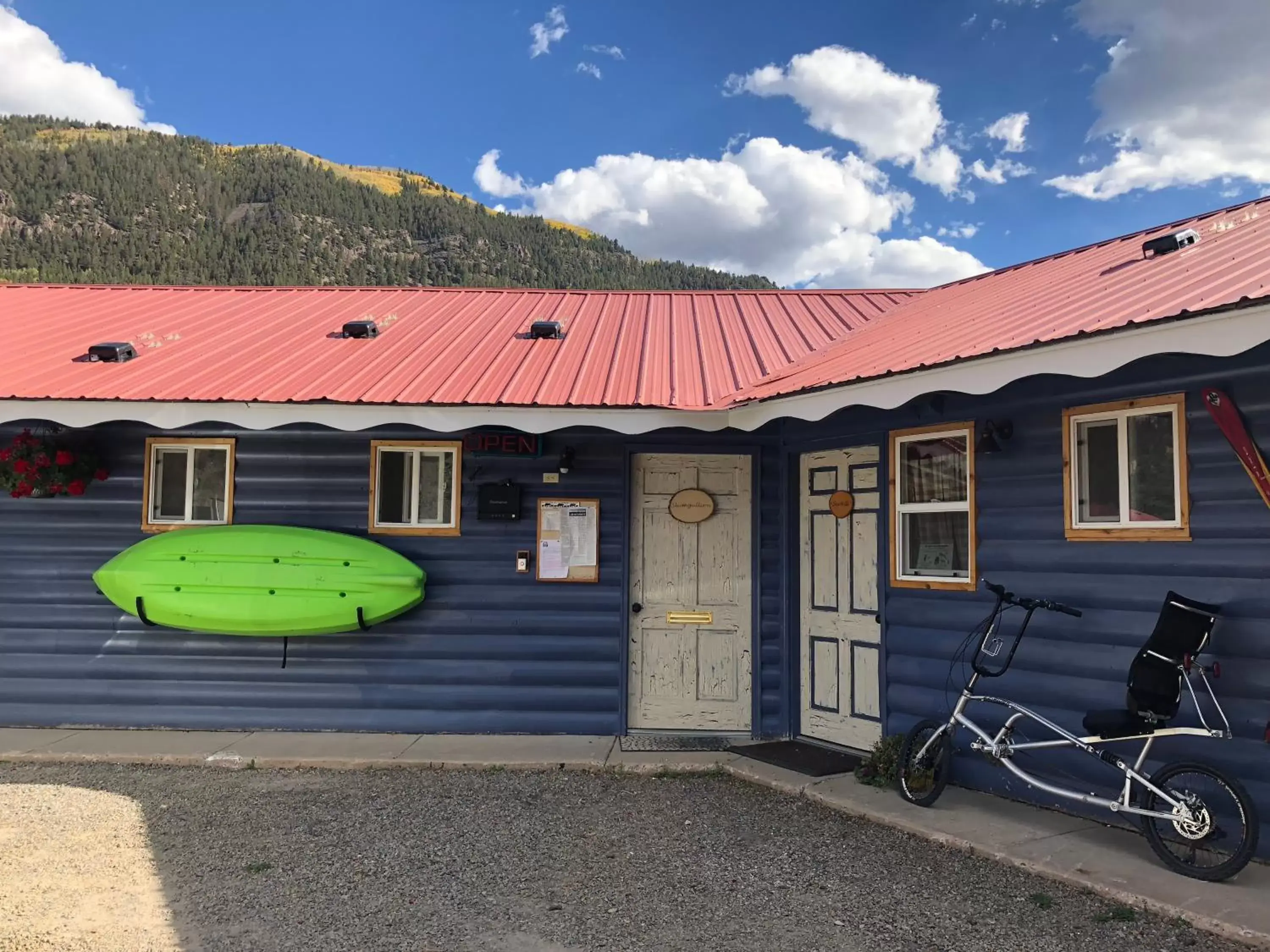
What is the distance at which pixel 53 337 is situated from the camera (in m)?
7.71

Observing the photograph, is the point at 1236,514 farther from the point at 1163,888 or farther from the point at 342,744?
the point at 342,744

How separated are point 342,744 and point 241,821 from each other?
1424 millimetres

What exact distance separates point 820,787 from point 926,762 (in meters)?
0.74

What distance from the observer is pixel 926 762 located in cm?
480

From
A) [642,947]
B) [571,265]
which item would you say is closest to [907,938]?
[642,947]

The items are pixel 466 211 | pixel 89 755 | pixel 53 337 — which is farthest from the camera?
pixel 466 211

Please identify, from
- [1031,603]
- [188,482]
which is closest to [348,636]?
[188,482]

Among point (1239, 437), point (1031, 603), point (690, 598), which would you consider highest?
point (1239, 437)

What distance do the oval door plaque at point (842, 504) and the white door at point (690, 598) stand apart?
742 millimetres

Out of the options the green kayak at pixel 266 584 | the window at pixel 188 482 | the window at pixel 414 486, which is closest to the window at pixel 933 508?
the window at pixel 414 486

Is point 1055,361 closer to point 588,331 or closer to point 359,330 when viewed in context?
point 588,331

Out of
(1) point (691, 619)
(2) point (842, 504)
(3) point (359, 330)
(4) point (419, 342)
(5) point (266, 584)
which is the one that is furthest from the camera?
(3) point (359, 330)

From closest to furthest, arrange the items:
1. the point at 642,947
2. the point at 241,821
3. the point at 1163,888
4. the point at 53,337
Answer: the point at 642,947
the point at 1163,888
the point at 241,821
the point at 53,337

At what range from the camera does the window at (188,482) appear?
6719mm
